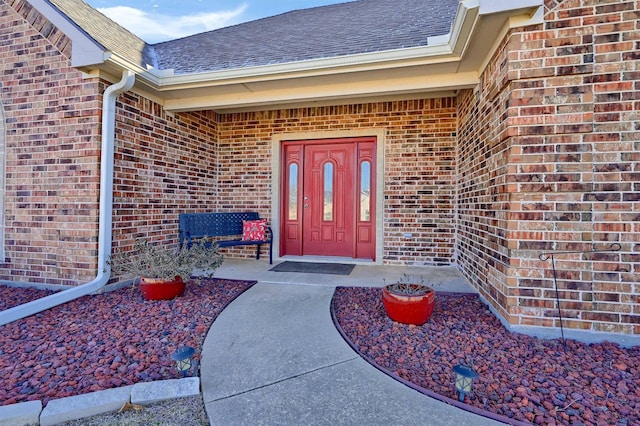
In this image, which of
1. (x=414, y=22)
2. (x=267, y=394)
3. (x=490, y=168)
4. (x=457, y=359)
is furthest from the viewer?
(x=414, y=22)

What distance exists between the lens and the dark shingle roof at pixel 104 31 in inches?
150

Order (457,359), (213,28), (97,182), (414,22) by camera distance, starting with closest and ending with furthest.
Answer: (457,359), (97,182), (414,22), (213,28)

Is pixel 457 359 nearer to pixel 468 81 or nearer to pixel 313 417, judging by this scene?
pixel 313 417

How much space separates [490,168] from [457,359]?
1845 millimetres

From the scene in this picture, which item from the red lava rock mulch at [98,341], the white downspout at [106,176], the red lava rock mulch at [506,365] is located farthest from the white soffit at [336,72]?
the red lava rock mulch at [98,341]

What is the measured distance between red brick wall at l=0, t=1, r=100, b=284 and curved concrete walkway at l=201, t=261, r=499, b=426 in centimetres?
232

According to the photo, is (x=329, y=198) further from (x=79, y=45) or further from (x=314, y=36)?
(x=79, y=45)

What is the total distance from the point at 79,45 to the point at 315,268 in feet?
12.8

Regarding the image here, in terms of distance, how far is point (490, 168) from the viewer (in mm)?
3061

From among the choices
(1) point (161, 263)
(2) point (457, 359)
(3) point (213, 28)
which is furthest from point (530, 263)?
(3) point (213, 28)

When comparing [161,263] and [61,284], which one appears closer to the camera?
[161,263]

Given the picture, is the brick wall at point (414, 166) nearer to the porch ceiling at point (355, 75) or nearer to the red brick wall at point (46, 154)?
the porch ceiling at point (355, 75)

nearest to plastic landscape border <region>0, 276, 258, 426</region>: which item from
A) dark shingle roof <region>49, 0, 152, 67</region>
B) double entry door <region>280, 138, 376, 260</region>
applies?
dark shingle roof <region>49, 0, 152, 67</region>

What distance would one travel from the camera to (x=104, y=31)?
4348 millimetres
